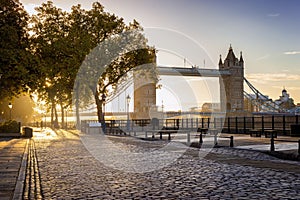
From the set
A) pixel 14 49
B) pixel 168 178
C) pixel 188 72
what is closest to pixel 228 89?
pixel 188 72

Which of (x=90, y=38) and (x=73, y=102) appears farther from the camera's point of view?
(x=73, y=102)

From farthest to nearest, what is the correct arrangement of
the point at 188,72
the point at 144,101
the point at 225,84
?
the point at 188,72 < the point at 225,84 < the point at 144,101

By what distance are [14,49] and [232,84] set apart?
65368 mm

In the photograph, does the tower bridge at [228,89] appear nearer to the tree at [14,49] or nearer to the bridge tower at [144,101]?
the bridge tower at [144,101]

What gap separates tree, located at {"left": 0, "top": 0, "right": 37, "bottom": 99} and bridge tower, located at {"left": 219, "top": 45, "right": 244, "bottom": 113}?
55.4 meters

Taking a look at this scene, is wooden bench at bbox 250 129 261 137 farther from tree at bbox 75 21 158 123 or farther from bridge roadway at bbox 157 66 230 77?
bridge roadway at bbox 157 66 230 77

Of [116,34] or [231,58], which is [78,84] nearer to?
[116,34]

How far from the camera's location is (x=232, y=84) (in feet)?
284

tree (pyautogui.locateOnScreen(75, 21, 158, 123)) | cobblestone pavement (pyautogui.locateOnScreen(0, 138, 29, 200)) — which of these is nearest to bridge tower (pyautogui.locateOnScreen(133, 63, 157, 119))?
tree (pyautogui.locateOnScreen(75, 21, 158, 123))

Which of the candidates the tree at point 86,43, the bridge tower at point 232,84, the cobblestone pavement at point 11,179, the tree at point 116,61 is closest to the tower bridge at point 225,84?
the bridge tower at point 232,84

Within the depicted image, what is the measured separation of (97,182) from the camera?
9.05m

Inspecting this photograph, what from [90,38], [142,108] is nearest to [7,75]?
[90,38]

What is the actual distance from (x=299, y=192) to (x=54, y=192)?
4645 millimetres

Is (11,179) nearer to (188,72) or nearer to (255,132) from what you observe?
(255,132)
